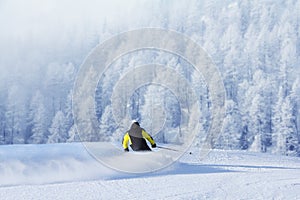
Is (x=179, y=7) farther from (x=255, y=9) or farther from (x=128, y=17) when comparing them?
(x=255, y=9)

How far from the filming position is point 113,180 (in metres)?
15.5

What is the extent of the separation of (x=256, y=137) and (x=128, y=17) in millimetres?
93587

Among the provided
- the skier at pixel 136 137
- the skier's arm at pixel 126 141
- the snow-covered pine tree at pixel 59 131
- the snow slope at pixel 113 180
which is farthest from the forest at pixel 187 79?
the skier's arm at pixel 126 141

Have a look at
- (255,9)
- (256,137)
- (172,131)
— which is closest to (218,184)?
(172,131)

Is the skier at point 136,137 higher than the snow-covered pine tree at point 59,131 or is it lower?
higher

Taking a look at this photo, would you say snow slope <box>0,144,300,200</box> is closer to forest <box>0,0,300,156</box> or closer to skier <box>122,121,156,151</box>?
skier <box>122,121,156,151</box>

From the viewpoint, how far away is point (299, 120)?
62.2 m

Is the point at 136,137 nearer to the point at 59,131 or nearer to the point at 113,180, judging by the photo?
the point at 113,180

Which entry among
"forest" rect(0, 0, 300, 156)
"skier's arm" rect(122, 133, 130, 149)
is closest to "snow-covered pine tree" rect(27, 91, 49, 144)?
"forest" rect(0, 0, 300, 156)

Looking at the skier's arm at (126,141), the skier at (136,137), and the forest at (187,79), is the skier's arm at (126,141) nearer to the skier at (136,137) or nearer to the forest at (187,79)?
the skier at (136,137)

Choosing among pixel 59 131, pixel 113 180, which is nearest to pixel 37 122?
pixel 59 131

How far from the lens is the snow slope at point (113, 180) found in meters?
12.8

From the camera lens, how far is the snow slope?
41.9 ft

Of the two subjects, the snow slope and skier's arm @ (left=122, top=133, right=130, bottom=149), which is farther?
skier's arm @ (left=122, top=133, right=130, bottom=149)
